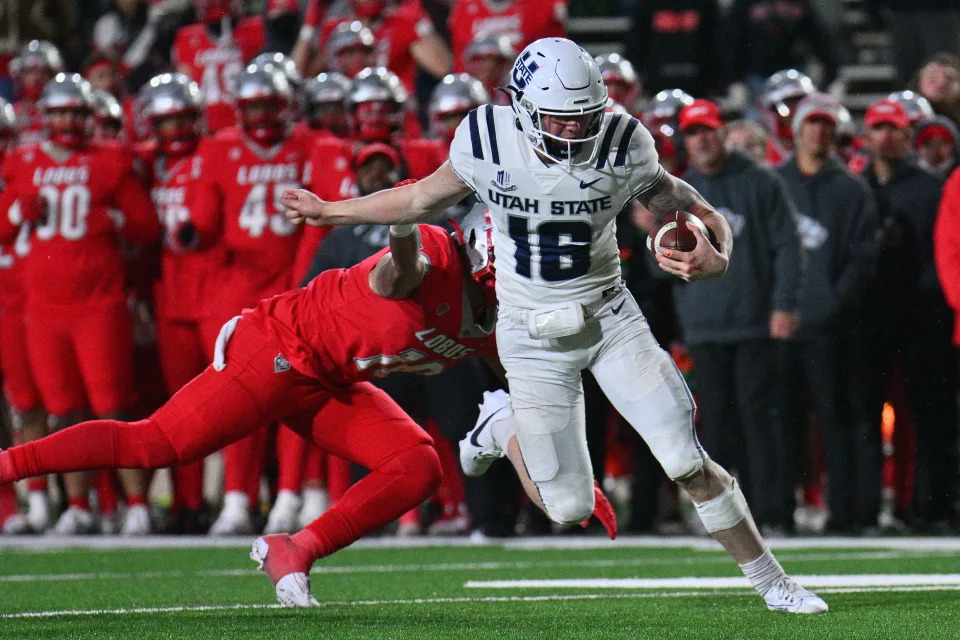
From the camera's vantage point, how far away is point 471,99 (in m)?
9.05

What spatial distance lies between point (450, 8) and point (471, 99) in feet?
11.3

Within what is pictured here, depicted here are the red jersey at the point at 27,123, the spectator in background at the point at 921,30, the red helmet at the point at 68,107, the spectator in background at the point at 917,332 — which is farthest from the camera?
the spectator in background at the point at 921,30

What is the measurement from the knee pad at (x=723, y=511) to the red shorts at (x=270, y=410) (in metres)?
1.01

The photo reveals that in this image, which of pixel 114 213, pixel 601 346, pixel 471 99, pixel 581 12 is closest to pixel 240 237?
pixel 114 213

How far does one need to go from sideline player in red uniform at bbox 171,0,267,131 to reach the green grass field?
329cm

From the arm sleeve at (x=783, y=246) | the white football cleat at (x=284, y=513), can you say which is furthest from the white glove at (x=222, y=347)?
the arm sleeve at (x=783, y=246)

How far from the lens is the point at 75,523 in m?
8.99

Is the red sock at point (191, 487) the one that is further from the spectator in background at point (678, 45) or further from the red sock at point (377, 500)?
the spectator in background at point (678, 45)

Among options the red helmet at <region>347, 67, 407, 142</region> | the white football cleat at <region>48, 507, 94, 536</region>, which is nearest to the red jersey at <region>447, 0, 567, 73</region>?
the red helmet at <region>347, 67, 407, 142</region>

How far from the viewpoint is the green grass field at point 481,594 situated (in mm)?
4859

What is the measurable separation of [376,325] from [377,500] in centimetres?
58

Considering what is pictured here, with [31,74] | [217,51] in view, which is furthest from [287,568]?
[31,74]

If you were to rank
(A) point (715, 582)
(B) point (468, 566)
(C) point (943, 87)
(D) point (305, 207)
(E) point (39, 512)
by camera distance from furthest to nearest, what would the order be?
1. (C) point (943, 87)
2. (E) point (39, 512)
3. (B) point (468, 566)
4. (A) point (715, 582)
5. (D) point (305, 207)

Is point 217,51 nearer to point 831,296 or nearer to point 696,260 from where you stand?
point 831,296
